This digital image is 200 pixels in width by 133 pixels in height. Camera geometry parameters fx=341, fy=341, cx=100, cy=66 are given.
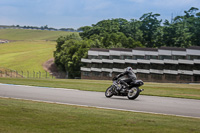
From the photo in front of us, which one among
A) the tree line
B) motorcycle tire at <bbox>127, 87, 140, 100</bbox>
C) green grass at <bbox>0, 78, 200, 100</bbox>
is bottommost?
green grass at <bbox>0, 78, 200, 100</bbox>

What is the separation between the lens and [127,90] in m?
22.3

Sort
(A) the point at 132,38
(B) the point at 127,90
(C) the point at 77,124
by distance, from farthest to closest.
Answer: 1. (A) the point at 132,38
2. (B) the point at 127,90
3. (C) the point at 77,124

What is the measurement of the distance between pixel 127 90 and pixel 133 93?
493mm

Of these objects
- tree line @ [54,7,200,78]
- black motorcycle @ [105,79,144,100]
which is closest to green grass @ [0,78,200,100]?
black motorcycle @ [105,79,144,100]

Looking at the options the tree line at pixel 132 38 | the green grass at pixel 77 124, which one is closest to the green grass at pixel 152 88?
the green grass at pixel 77 124

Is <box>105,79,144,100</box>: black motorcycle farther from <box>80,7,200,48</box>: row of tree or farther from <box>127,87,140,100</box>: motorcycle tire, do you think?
<box>80,7,200,48</box>: row of tree

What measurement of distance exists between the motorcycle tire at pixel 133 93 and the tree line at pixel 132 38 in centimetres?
8900

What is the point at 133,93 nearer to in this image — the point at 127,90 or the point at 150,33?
the point at 127,90

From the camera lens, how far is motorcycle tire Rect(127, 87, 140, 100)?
2177cm

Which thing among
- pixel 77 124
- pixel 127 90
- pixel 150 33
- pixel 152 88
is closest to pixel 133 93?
pixel 127 90

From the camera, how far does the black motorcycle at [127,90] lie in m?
21.8

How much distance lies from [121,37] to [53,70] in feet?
125

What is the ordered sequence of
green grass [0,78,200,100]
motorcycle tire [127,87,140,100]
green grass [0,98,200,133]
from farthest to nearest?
green grass [0,78,200,100]
motorcycle tire [127,87,140,100]
green grass [0,98,200,133]

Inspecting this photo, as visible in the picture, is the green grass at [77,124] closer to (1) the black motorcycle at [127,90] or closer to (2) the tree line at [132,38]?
(1) the black motorcycle at [127,90]
